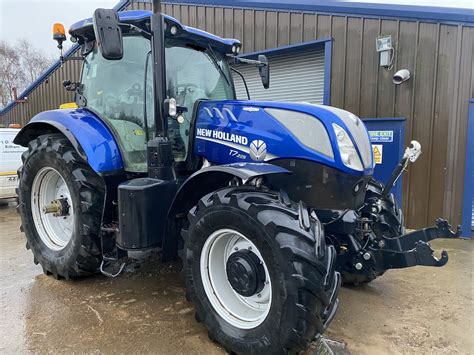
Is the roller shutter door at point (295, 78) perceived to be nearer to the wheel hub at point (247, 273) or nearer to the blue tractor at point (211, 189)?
the blue tractor at point (211, 189)

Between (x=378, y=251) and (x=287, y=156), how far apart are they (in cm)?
104

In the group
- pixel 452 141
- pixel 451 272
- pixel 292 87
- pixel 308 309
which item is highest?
pixel 292 87

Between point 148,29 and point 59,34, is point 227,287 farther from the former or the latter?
point 59,34

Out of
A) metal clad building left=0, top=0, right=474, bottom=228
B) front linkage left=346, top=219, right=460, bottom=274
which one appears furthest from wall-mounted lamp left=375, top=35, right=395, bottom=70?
front linkage left=346, top=219, right=460, bottom=274

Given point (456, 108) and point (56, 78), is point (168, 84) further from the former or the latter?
point (56, 78)

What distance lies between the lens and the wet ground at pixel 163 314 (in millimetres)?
2836

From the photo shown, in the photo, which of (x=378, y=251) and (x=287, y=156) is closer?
(x=287, y=156)

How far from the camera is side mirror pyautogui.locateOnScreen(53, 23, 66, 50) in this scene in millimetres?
3944

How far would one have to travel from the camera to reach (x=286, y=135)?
9.53 feet

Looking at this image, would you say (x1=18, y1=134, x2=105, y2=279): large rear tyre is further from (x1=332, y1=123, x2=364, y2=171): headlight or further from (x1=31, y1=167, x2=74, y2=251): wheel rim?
(x1=332, y1=123, x2=364, y2=171): headlight

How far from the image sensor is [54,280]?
4012 mm

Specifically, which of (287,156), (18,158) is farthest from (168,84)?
Result: (18,158)

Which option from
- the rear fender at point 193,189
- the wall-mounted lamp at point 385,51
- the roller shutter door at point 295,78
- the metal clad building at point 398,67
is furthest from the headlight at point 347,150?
the roller shutter door at point 295,78

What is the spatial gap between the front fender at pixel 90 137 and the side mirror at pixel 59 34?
2.33 feet
